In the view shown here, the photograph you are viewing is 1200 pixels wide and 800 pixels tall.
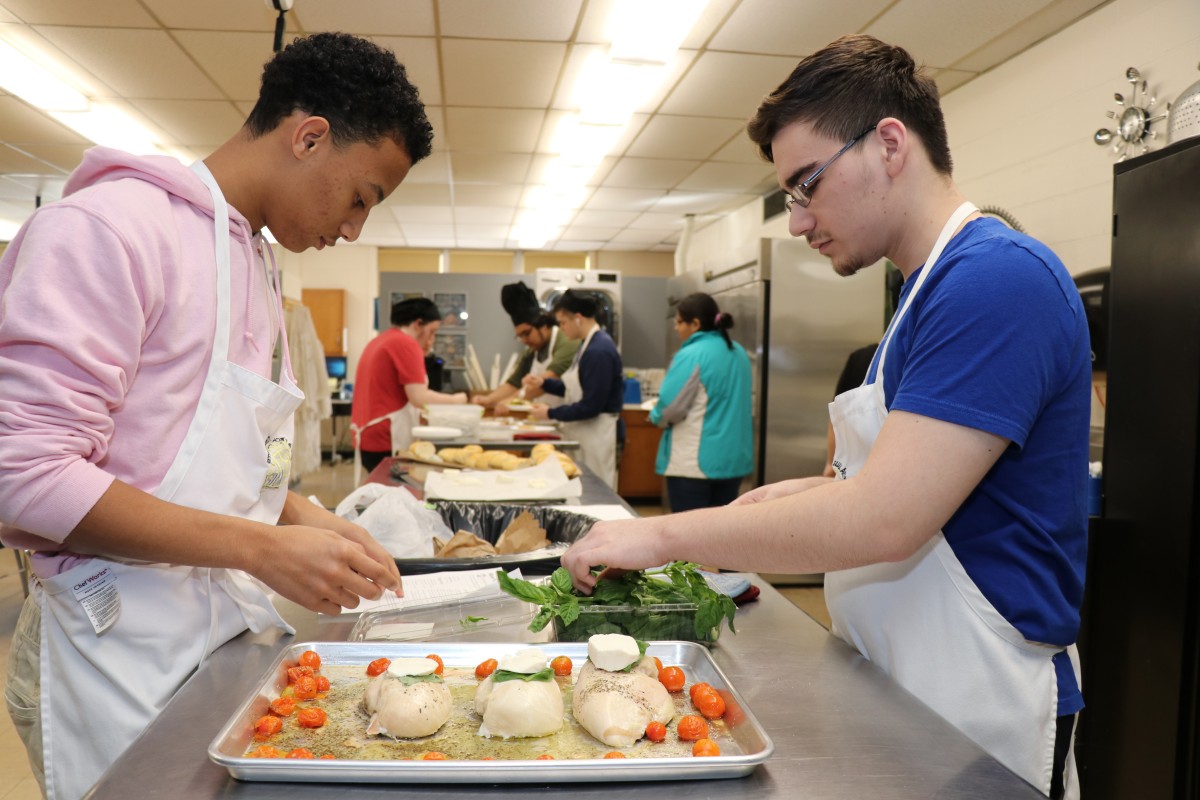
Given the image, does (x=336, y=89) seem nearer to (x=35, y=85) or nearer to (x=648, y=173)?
(x=35, y=85)

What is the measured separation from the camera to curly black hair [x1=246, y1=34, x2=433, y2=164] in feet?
4.16

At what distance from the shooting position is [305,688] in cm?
103

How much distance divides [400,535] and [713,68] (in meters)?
3.87

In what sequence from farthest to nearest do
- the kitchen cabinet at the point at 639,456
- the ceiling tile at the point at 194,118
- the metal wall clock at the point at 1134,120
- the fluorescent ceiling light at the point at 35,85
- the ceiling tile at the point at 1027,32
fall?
the kitchen cabinet at the point at 639,456 < the ceiling tile at the point at 194,118 < the fluorescent ceiling light at the point at 35,85 < the ceiling tile at the point at 1027,32 < the metal wall clock at the point at 1134,120

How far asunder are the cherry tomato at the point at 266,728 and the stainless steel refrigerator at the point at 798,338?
15.9 ft

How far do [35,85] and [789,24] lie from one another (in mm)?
4829

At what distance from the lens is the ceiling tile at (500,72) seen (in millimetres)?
4527

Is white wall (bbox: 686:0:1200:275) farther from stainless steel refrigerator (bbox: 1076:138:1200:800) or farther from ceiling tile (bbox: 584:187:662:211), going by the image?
ceiling tile (bbox: 584:187:662:211)

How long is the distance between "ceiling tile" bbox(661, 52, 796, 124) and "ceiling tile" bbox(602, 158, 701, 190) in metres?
1.33

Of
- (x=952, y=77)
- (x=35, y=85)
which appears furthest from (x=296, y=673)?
(x=35, y=85)

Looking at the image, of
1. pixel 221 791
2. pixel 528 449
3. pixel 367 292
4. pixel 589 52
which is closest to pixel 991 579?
pixel 221 791

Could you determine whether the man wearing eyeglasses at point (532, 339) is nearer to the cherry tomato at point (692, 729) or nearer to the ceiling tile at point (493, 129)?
the ceiling tile at point (493, 129)

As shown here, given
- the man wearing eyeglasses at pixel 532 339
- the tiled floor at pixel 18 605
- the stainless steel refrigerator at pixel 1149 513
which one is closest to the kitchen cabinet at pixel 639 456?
the tiled floor at pixel 18 605

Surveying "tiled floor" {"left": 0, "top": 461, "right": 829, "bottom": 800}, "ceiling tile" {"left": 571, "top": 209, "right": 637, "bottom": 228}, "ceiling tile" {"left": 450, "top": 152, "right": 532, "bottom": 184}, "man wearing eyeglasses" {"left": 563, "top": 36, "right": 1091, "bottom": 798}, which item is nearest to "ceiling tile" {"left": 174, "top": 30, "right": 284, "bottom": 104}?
"ceiling tile" {"left": 450, "top": 152, "right": 532, "bottom": 184}
